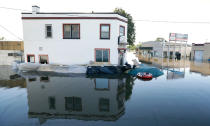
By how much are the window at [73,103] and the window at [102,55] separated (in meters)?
11.1

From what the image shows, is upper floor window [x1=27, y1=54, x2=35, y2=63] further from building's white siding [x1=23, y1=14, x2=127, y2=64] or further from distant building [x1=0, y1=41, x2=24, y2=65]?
distant building [x1=0, y1=41, x2=24, y2=65]

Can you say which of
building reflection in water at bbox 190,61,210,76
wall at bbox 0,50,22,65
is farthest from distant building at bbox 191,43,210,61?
wall at bbox 0,50,22,65

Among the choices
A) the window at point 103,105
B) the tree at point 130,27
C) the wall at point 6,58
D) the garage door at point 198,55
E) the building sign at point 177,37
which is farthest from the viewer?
the garage door at point 198,55

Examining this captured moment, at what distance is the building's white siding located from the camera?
19672 mm

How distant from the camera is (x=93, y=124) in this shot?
20.7ft

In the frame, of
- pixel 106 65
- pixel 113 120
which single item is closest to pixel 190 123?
pixel 113 120

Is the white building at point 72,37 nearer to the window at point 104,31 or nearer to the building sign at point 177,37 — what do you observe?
A: the window at point 104,31

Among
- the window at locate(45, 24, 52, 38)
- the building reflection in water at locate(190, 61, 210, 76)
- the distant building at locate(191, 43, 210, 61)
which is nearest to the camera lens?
the window at locate(45, 24, 52, 38)

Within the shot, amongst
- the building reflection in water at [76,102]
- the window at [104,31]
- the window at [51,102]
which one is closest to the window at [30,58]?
the building reflection in water at [76,102]

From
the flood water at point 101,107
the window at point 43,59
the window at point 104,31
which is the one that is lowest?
the flood water at point 101,107

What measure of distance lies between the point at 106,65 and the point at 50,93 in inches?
420

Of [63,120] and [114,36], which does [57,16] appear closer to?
[114,36]

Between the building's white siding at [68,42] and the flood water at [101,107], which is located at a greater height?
the building's white siding at [68,42]

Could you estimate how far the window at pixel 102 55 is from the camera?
65.4ft
